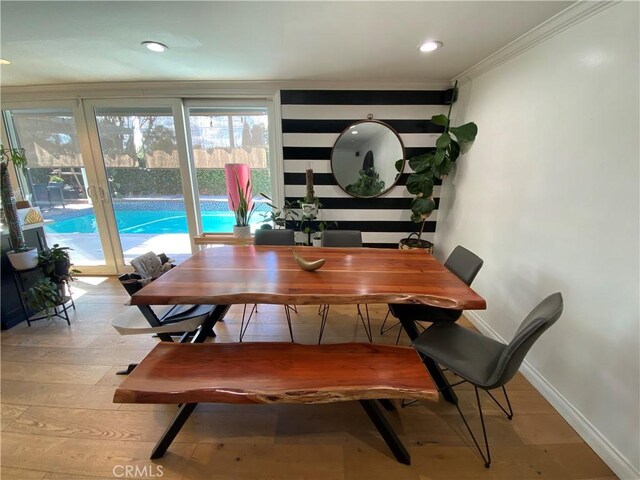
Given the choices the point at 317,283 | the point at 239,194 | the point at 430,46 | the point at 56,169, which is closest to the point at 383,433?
the point at 317,283

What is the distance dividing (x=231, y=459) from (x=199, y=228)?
2.72 metres

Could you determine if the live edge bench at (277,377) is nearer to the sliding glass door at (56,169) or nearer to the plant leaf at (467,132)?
the plant leaf at (467,132)

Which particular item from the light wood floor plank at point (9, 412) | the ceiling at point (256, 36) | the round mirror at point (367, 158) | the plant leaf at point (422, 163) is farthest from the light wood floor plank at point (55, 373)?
the plant leaf at point (422, 163)

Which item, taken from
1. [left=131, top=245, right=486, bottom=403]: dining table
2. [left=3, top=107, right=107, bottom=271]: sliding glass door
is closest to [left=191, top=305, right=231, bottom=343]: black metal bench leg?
[left=131, top=245, right=486, bottom=403]: dining table

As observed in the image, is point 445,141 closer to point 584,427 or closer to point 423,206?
point 423,206

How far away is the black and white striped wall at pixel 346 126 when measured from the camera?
9.43 feet

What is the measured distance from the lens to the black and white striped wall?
2.87 metres

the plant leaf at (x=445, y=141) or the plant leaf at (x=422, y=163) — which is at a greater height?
the plant leaf at (x=445, y=141)

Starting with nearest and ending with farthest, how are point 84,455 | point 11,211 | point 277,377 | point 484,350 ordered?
1. point 277,377
2. point 84,455
3. point 484,350
4. point 11,211

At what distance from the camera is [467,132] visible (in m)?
2.43

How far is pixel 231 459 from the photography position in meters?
1.29

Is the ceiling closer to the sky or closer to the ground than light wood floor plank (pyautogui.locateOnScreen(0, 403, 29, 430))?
closer to the sky

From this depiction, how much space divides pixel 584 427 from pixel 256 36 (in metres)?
3.22

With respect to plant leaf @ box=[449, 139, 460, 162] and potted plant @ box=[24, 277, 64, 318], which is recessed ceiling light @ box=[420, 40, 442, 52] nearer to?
plant leaf @ box=[449, 139, 460, 162]
